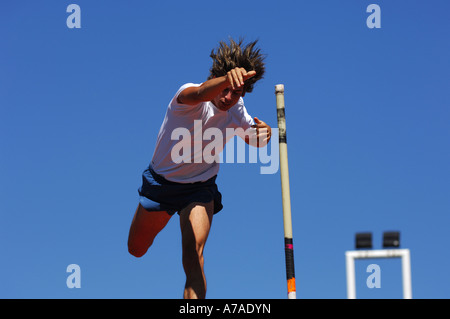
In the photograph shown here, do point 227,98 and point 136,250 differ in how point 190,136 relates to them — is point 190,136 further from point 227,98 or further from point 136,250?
point 136,250

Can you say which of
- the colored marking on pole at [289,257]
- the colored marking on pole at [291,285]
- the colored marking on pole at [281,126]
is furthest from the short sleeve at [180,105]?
the colored marking on pole at [291,285]

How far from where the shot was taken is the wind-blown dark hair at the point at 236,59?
7.59 metres

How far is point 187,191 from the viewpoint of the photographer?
7.66 m

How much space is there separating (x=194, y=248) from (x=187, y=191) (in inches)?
31.8

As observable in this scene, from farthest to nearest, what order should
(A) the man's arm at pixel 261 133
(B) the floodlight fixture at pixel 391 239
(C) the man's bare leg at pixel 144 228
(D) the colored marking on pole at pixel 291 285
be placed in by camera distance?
(C) the man's bare leg at pixel 144 228 → (A) the man's arm at pixel 261 133 → (D) the colored marking on pole at pixel 291 285 → (B) the floodlight fixture at pixel 391 239

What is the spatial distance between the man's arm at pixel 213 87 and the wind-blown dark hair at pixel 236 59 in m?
0.76

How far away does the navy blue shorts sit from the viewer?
25.1 feet

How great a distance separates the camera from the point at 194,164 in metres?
7.61

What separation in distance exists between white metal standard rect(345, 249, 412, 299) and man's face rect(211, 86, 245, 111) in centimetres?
244

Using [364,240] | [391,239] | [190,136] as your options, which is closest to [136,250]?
[190,136]

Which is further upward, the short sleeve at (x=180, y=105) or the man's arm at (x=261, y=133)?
the short sleeve at (x=180, y=105)

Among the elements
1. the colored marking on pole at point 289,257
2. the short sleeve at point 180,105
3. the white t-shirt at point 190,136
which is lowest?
the colored marking on pole at point 289,257

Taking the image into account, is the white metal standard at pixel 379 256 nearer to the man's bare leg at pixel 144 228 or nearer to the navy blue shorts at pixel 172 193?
the navy blue shorts at pixel 172 193
